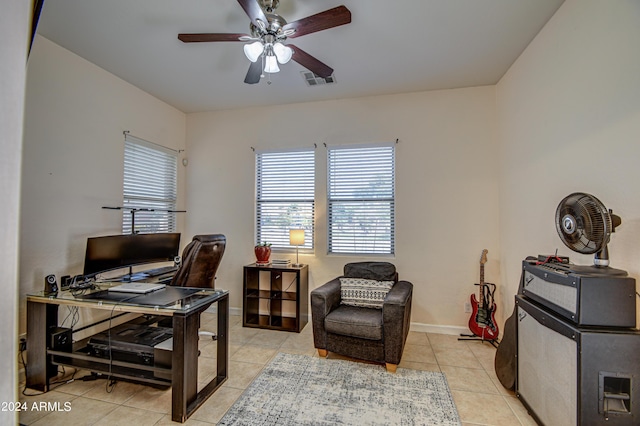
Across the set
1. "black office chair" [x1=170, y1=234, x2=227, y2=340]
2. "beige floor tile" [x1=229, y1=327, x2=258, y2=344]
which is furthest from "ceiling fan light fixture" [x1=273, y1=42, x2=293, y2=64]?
"beige floor tile" [x1=229, y1=327, x2=258, y2=344]

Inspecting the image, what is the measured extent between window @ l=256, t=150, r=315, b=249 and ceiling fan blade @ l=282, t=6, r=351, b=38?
210 centimetres

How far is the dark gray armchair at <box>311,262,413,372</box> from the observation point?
247cm

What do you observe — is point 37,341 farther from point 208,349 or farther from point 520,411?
point 520,411

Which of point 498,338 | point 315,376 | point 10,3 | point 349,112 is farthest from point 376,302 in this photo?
point 10,3

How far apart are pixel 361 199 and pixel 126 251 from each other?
280 centimetres

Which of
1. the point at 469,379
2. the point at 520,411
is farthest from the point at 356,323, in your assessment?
the point at 520,411

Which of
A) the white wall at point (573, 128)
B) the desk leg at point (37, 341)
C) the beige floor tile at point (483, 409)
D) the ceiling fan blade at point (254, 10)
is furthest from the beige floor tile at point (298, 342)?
the ceiling fan blade at point (254, 10)

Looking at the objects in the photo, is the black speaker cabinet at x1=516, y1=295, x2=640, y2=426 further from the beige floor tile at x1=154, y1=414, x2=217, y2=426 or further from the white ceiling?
the white ceiling

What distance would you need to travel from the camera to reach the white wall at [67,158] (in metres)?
2.49

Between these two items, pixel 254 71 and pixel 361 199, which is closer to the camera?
pixel 254 71

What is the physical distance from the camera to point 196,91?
11.9ft

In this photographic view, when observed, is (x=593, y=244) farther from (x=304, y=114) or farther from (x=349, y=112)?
(x=304, y=114)

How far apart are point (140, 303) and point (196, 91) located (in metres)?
2.73

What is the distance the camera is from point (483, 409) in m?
2.04
